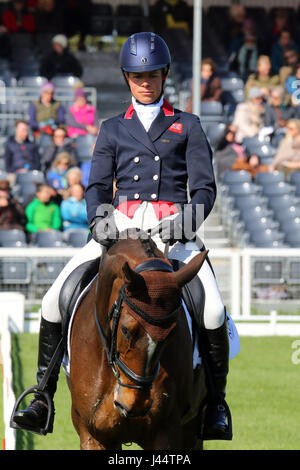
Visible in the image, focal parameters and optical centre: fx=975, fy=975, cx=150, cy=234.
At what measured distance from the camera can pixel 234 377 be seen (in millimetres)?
11547

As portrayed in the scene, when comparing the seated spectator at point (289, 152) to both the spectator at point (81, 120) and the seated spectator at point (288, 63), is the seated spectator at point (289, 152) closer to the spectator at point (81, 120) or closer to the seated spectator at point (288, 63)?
the seated spectator at point (288, 63)

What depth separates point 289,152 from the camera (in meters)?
18.4

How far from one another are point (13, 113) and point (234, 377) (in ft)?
33.0

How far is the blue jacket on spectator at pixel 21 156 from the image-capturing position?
17.4m

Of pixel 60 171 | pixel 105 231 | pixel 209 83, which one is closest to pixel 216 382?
pixel 105 231

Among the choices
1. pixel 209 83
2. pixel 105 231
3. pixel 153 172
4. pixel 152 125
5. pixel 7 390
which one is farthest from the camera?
pixel 209 83

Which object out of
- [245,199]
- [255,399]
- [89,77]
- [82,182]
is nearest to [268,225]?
[245,199]

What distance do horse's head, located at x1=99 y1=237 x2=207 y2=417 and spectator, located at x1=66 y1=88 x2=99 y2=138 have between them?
46.6 ft

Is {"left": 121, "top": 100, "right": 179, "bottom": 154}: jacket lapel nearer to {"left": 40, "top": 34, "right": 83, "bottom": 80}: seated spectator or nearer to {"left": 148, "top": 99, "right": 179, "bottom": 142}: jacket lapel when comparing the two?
{"left": 148, "top": 99, "right": 179, "bottom": 142}: jacket lapel

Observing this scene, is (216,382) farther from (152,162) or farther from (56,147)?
(56,147)

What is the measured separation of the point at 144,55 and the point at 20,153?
1212 centimetres

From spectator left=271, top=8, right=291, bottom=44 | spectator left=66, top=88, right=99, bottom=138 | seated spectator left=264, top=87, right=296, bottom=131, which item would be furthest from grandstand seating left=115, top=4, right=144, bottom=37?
spectator left=66, top=88, right=99, bottom=138
